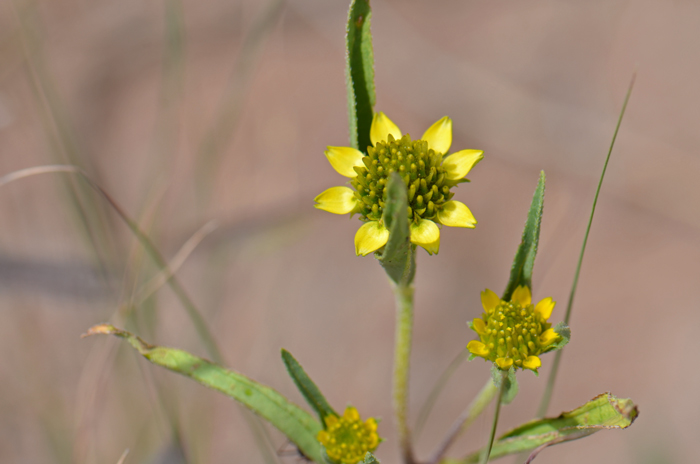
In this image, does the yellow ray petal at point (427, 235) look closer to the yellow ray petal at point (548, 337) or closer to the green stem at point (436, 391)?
the yellow ray petal at point (548, 337)

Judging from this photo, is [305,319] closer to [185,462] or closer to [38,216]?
[185,462]

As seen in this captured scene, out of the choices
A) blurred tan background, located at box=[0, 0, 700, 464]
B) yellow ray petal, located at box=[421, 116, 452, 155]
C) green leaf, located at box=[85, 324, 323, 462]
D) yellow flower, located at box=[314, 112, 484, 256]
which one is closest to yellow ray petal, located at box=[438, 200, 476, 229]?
yellow flower, located at box=[314, 112, 484, 256]

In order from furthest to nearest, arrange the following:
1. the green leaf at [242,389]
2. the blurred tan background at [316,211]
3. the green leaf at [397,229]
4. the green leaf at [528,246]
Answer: the blurred tan background at [316,211] → the green leaf at [242,389] → the green leaf at [528,246] → the green leaf at [397,229]

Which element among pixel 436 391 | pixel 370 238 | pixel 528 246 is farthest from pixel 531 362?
pixel 436 391

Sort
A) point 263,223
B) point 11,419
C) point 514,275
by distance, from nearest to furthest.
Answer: point 514,275
point 11,419
point 263,223

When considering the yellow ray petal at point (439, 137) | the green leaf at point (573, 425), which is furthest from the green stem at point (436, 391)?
the yellow ray petal at point (439, 137)

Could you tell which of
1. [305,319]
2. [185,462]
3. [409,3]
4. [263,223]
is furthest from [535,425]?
[409,3]
